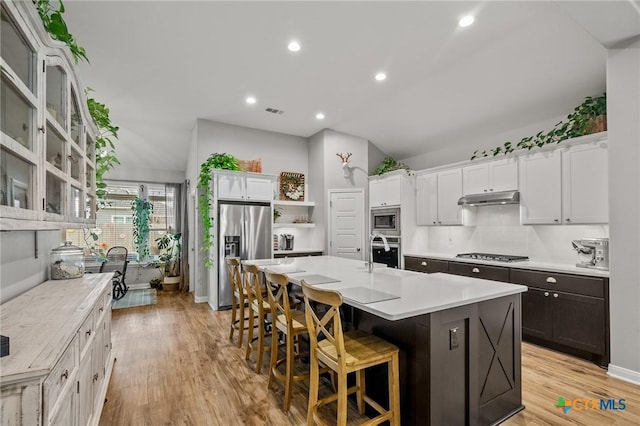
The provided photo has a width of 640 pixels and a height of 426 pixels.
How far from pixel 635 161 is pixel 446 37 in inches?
81.2

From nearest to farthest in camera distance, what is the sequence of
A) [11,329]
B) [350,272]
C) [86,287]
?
[11,329], [86,287], [350,272]

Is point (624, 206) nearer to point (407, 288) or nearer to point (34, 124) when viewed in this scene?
point (407, 288)

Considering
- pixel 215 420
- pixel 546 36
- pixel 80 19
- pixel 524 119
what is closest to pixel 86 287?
pixel 215 420

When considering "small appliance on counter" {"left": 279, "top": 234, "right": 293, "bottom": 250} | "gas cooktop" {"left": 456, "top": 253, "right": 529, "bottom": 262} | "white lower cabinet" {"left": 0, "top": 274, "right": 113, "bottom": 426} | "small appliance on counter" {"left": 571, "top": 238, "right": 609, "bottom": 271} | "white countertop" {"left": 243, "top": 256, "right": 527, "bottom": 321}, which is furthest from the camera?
"small appliance on counter" {"left": 279, "top": 234, "right": 293, "bottom": 250}

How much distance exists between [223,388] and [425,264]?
11.0 ft

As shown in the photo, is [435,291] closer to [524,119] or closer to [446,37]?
[446,37]

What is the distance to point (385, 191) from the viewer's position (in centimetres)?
548

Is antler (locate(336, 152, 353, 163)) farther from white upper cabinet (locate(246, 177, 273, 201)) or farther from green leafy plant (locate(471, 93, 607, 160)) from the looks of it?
green leafy plant (locate(471, 93, 607, 160))

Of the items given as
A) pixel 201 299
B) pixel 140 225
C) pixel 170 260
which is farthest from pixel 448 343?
pixel 140 225

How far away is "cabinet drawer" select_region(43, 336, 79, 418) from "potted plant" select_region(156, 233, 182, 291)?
554 cm

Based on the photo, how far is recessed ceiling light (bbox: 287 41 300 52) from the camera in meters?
3.21

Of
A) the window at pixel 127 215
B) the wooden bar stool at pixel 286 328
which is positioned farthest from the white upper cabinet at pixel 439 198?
the window at pixel 127 215

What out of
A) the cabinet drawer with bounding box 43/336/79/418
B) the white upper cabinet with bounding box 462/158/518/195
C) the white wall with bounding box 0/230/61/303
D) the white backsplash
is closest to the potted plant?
the white wall with bounding box 0/230/61/303

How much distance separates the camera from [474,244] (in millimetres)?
4672
